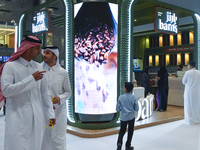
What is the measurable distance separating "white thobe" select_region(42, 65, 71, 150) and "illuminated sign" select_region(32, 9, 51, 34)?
2.96 meters

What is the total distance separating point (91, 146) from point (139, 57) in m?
10.0

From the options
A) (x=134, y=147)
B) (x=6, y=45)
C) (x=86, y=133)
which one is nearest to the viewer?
(x=134, y=147)

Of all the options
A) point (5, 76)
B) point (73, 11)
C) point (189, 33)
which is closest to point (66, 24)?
point (73, 11)

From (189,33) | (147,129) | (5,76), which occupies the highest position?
(189,33)

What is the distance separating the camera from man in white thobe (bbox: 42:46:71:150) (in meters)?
2.91

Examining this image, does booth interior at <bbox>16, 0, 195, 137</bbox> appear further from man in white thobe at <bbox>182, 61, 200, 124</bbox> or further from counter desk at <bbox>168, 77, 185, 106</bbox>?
man in white thobe at <bbox>182, 61, 200, 124</bbox>

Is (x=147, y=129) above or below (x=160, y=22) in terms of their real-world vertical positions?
below

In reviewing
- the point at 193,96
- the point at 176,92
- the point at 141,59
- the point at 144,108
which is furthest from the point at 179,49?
the point at 144,108

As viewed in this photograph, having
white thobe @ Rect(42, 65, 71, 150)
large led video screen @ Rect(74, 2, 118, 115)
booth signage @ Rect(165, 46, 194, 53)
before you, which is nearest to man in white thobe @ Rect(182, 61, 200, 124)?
large led video screen @ Rect(74, 2, 118, 115)

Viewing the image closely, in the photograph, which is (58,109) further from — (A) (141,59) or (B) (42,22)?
(A) (141,59)

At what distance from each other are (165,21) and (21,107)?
467 cm

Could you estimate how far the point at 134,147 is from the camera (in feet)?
12.9

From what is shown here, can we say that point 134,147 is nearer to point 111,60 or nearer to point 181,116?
point 111,60

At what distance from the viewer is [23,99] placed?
2020 mm
